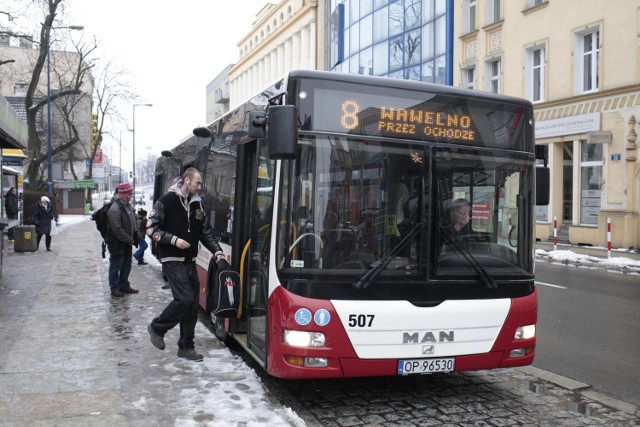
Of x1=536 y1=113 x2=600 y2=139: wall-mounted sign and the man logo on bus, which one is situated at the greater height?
x1=536 y1=113 x2=600 y2=139: wall-mounted sign

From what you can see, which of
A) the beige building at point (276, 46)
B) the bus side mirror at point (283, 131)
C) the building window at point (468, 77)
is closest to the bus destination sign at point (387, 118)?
the bus side mirror at point (283, 131)

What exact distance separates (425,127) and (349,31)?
35189mm

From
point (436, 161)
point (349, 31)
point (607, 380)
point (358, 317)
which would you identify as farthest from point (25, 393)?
point (349, 31)

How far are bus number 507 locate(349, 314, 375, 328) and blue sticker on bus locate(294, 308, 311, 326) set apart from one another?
1.03 feet

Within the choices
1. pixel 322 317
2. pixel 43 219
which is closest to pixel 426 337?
pixel 322 317

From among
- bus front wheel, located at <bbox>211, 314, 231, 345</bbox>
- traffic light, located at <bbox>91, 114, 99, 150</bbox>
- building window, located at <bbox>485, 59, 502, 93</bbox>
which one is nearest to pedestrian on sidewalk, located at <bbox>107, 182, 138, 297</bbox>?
bus front wheel, located at <bbox>211, 314, 231, 345</bbox>

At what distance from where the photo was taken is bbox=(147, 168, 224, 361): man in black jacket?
20.3 ft

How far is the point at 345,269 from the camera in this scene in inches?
190

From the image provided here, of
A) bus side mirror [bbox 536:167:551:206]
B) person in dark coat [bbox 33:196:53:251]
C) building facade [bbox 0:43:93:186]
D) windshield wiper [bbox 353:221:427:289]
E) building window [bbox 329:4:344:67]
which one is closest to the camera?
windshield wiper [bbox 353:221:427:289]

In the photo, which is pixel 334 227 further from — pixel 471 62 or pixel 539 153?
pixel 471 62

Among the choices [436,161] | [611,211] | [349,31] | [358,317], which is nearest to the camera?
[358,317]

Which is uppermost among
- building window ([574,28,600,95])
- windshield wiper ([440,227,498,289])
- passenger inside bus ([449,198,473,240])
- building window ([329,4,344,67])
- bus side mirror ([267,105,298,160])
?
building window ([329,4,344,67])

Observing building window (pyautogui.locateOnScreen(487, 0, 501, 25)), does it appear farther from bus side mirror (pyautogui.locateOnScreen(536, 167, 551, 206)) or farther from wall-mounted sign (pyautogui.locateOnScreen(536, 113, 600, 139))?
bus side mirror (pyautogui.locateOnScreen(536, 167, 551, 206))

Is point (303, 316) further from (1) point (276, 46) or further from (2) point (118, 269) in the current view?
(1) point (276, 46)
